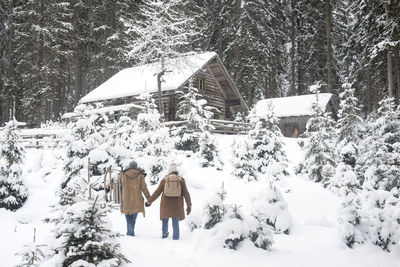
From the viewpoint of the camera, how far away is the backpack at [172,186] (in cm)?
746

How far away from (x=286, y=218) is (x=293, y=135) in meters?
25.0

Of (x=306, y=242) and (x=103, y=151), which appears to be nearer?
(x=306, y=242)

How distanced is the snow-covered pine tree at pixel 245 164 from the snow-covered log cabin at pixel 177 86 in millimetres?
9695

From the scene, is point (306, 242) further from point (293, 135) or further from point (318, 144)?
point (293, 135)

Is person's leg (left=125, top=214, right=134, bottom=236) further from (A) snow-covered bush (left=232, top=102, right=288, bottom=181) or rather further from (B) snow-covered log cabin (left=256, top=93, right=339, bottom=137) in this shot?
(B) snow-covered log cabin (left=256, top=93, right=339, bottom=137)

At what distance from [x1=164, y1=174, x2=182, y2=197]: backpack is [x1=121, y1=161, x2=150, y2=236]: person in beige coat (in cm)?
48


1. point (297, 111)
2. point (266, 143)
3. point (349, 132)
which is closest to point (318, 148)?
point (349, 132)

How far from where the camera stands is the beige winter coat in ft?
24.5

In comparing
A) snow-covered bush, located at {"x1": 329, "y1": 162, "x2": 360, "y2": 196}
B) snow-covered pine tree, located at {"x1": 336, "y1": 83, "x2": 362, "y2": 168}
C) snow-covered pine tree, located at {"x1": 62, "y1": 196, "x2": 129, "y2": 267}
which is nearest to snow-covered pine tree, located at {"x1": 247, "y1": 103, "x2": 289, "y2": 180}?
snow-covered pine tree, located at {"x1": 336, "y1": 83, "x2": 362, "y2": 168}

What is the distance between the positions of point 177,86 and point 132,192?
16.6 meters

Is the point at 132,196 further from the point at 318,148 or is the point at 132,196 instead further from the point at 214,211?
the point at 318,148

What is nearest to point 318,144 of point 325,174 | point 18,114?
point 325,174

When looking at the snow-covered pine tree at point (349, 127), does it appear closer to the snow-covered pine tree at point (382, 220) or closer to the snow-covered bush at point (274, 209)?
the snow-covered pine tree at point (382, 220)

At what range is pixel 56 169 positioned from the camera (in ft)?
52.3
